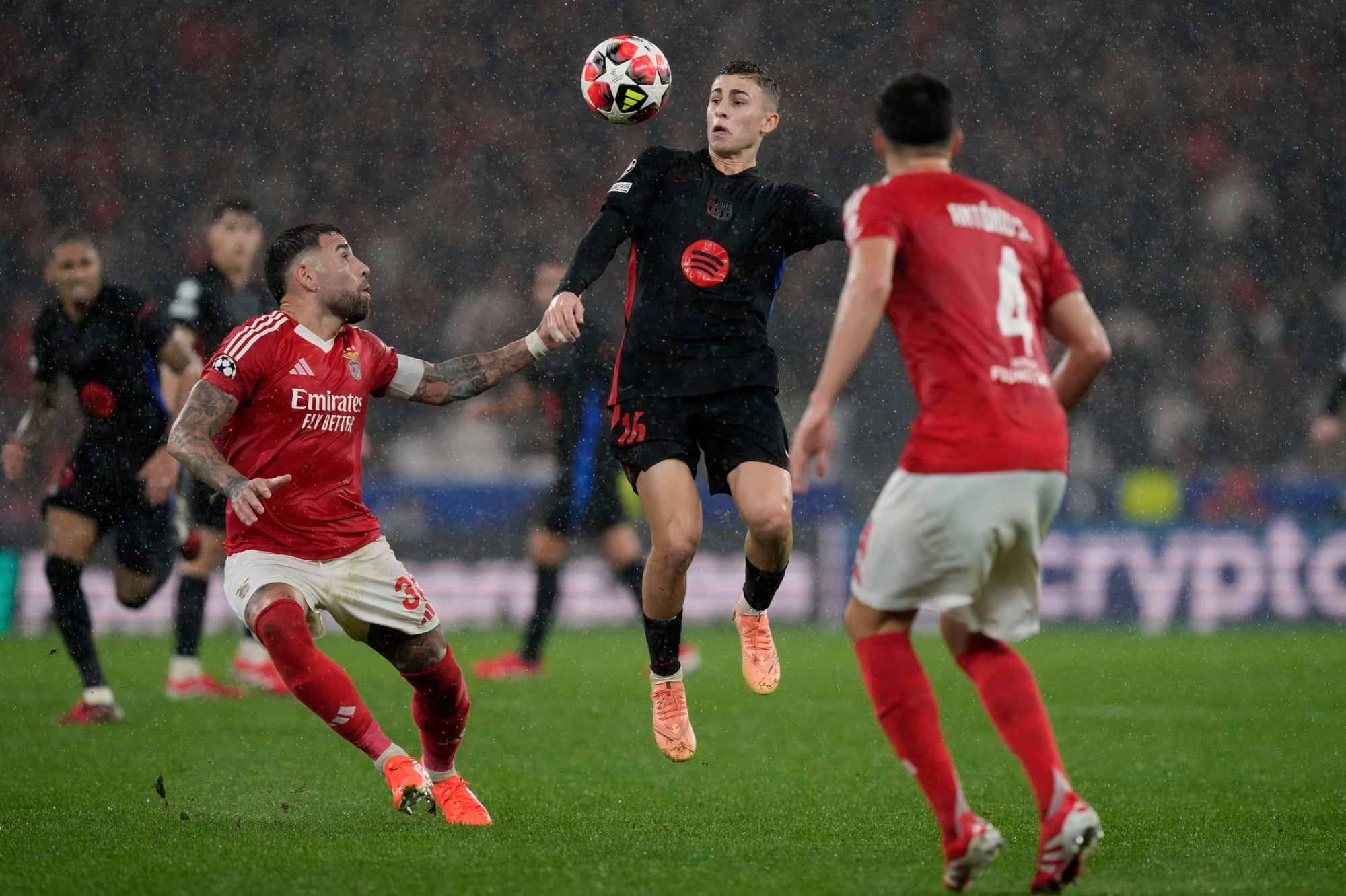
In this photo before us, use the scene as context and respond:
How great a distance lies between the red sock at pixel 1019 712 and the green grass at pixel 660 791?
41cm

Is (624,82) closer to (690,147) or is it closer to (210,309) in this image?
(210,309)

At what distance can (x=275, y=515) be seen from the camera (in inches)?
212

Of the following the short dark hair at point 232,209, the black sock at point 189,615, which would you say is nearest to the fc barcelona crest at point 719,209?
the short dark hair at point 232,209

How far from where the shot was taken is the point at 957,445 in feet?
13.0

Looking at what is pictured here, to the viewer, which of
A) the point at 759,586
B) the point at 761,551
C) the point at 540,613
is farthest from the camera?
the point at 540,613

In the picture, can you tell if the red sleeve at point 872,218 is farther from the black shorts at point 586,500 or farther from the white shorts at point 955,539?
the black shorts at point 586,500

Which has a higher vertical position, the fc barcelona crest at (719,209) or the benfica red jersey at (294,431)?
the fc barcelona crest at (719,209)

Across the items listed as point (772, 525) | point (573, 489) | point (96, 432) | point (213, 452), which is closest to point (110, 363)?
point (96, 432)

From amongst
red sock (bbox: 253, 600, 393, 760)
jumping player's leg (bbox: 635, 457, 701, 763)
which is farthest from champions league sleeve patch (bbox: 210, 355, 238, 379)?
jumping player's leg (bbox: 635, 457, 701, 763)

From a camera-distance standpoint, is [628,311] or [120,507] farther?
Result: [120,507]

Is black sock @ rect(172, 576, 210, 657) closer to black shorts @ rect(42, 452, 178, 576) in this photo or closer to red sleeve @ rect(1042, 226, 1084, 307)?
black shorts @ rect(42, 452, 178, 576)

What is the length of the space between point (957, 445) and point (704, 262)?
6.72ft

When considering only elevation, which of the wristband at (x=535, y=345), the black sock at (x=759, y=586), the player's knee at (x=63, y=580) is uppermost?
the wristband at (x=535, y=345)

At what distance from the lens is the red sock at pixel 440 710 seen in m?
5.47
